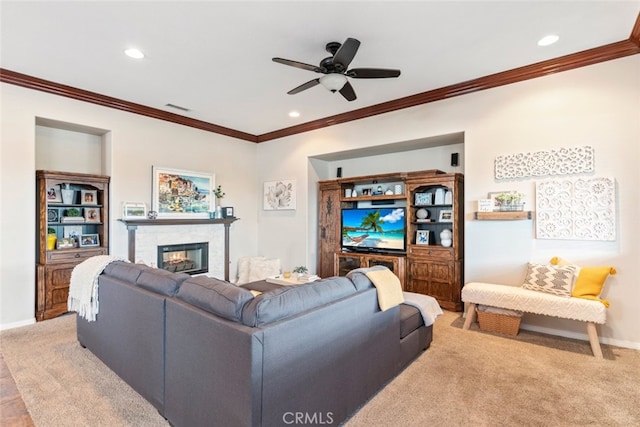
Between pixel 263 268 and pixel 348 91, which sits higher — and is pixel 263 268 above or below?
below

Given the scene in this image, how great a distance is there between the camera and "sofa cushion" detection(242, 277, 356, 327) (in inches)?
61.1

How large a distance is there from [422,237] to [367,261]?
0.93 m

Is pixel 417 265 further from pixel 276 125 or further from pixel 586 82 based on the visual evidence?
pixel 276 125

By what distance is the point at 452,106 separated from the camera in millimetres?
4125

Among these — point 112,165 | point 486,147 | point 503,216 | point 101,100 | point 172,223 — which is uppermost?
point 101,100

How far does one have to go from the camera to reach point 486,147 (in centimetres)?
386

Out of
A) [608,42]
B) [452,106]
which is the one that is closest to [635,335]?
[608,42]

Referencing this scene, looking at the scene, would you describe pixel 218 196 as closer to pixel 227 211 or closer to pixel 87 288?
pixel 227 211

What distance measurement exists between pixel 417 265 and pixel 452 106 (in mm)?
2162

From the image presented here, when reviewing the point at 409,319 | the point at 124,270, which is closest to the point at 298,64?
the point at 124,270

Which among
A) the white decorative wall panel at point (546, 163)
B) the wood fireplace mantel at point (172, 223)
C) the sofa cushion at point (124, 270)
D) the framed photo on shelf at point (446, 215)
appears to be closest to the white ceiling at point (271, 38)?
the white decorative wall panel at point (546, 163)

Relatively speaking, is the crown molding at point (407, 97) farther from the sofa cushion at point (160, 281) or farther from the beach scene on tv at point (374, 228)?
the sofa cushion at point (160, 281)

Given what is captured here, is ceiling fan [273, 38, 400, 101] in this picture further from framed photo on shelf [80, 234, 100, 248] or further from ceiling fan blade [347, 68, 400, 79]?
framed photo on shelf [80, 234, 100, 248]

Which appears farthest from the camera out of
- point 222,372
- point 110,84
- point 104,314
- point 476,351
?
point 110,84
